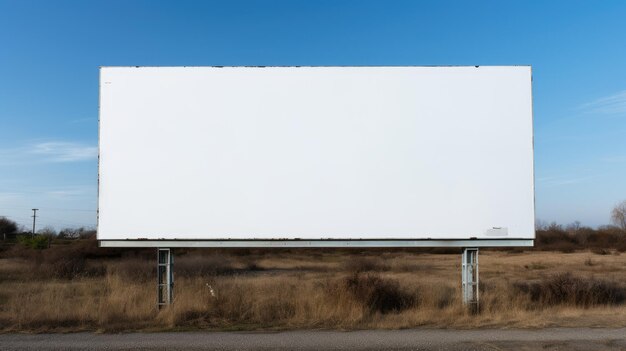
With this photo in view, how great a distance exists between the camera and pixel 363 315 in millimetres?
11625

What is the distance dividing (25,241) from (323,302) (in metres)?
40.3

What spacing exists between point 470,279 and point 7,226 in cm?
9371

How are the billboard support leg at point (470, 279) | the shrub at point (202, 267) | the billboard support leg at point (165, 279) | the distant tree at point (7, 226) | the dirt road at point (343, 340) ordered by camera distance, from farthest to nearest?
1. the distant tree at point (7, 226)
2. the shrub at point (202, 267)
3. the billboard support leg at point (470, 279)
4. the billboard support leg at point (165, 279)
5. the dirt road at point (343, 340)

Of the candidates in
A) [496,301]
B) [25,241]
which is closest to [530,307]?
[496,301]

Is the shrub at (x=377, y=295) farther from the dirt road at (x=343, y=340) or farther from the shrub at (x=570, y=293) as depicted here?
A: the shrub at (x=570, y=293)

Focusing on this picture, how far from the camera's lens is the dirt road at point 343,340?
29.1 ft

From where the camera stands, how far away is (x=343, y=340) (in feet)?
31.0

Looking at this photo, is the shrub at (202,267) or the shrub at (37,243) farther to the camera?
the shrub at (37,243)

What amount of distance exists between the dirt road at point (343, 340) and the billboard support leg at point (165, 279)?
2.32 meters

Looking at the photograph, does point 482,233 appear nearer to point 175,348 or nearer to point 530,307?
point 530,307

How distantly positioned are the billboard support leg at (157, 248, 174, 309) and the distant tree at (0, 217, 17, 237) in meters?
86.9

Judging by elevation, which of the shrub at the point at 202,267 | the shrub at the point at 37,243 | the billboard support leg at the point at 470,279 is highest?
the billboard support leg at the point at 470,279

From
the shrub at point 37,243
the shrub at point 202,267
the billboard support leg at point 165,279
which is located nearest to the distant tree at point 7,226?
the shrub at point 37,243

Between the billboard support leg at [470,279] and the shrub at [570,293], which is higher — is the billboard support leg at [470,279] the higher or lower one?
the higher one
